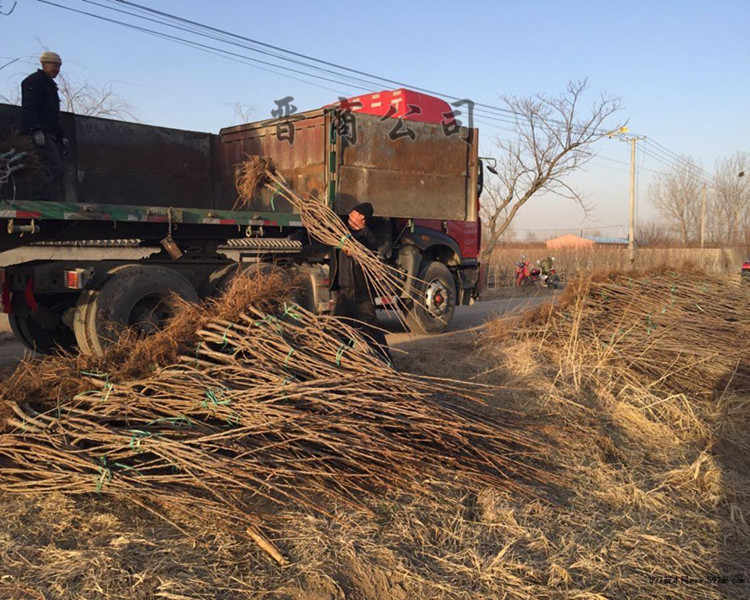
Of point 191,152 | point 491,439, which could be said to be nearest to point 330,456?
point 491,439

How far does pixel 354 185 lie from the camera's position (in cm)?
856

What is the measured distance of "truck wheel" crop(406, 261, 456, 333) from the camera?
32.5 ft

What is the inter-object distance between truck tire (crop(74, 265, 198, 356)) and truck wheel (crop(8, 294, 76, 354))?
36cm

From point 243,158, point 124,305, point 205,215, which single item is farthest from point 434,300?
point 124,305

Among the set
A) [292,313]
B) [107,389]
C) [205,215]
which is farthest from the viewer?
[205,215]

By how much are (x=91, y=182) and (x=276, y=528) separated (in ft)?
22.2

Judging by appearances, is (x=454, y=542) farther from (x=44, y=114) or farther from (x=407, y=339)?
(x=44, y=114)

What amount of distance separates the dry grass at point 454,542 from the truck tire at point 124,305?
2.97m

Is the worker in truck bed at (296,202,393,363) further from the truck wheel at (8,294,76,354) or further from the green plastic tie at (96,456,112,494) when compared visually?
the truck wheel at (8,294,76,354)

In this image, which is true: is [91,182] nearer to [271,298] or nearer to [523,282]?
[271,298]

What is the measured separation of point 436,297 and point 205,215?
14.5ft

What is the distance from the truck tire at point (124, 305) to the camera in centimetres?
603

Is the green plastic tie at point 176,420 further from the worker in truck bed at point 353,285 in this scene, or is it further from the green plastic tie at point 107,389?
the worker in truck bed at point 353,285

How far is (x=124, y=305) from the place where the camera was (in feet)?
20.2
